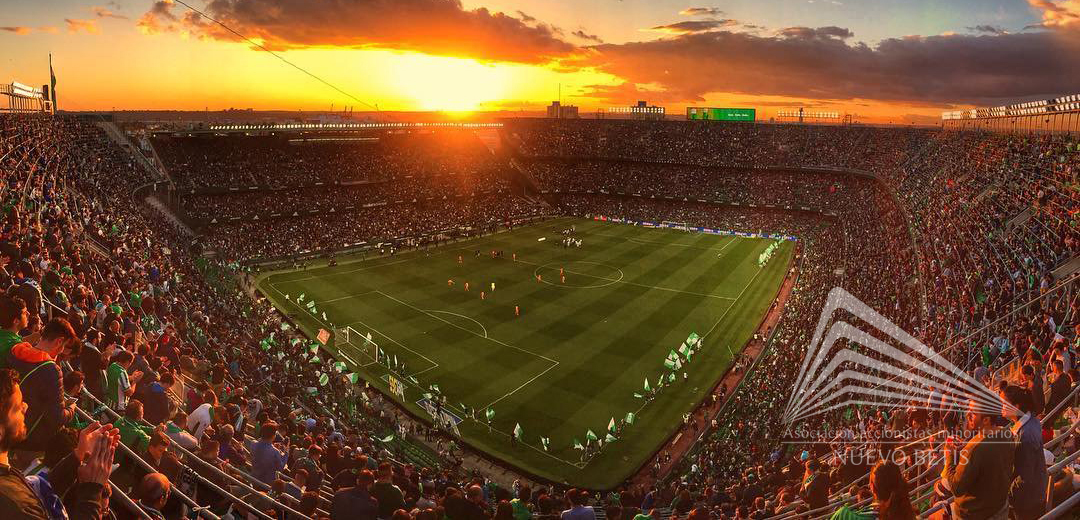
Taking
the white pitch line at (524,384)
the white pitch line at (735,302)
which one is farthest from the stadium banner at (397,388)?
the white pitch line at (735,302)

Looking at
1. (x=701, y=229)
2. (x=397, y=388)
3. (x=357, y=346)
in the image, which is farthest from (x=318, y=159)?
(x=397, y=388)

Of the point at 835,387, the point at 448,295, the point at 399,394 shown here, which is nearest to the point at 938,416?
the point at 835,387

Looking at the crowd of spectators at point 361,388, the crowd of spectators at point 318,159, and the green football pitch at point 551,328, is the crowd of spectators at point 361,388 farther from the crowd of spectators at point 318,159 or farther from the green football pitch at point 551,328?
the green football pitch at point 551,328

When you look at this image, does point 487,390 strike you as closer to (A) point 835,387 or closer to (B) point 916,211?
(A) point 835,387

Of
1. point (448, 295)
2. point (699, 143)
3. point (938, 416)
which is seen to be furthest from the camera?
point (699, 143)

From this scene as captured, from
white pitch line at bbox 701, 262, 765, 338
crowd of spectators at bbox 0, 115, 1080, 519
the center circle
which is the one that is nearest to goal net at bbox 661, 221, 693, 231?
crowd of spectators at bbox 0, 115, 1080, 519

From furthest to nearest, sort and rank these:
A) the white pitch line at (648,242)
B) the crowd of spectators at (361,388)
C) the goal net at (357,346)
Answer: the white pitch line at (648,242) → the goal net at (357,346) → the crowd of spectators at (361,388)

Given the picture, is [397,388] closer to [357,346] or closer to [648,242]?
[357,346]
